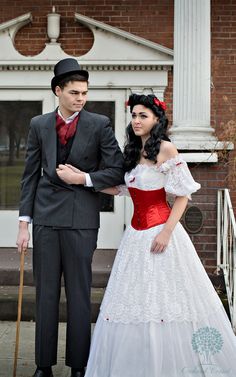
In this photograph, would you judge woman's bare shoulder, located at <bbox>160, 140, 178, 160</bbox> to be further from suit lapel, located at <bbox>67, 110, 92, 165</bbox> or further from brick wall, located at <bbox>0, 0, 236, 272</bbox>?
brick wall, located at <bbox>0, 0, 236, 272</bbox>

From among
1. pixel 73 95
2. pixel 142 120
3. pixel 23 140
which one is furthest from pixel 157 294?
pixel 23 140

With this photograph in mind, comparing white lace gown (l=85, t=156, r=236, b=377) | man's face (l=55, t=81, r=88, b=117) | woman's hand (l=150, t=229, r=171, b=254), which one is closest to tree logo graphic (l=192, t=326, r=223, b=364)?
white lace gown (l=85, t=156, r=236, b=377)

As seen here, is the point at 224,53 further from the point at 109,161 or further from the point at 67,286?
the point at 67,286

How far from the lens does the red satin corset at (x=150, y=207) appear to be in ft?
13.5

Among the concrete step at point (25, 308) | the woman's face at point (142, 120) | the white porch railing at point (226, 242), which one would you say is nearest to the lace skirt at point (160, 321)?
the woman's face at point (142, 120)

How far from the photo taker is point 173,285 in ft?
13.1

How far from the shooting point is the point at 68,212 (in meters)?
4.16

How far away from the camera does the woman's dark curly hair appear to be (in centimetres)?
406

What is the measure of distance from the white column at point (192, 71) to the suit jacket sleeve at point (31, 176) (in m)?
2.46

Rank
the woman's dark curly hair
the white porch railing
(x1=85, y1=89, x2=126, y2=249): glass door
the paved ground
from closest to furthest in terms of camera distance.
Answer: the woman's dark curly hair → the paved ground → the white porch railing → (x1=85, y1=89, x2=126, y2=249): glass door

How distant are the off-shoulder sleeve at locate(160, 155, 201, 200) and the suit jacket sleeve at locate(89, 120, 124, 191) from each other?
321 millimetres

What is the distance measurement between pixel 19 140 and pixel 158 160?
4187 millimetres

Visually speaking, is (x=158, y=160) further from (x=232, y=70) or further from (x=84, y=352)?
(x=232, y=70)

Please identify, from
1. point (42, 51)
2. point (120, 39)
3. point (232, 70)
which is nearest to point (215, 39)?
point (232, 70)
